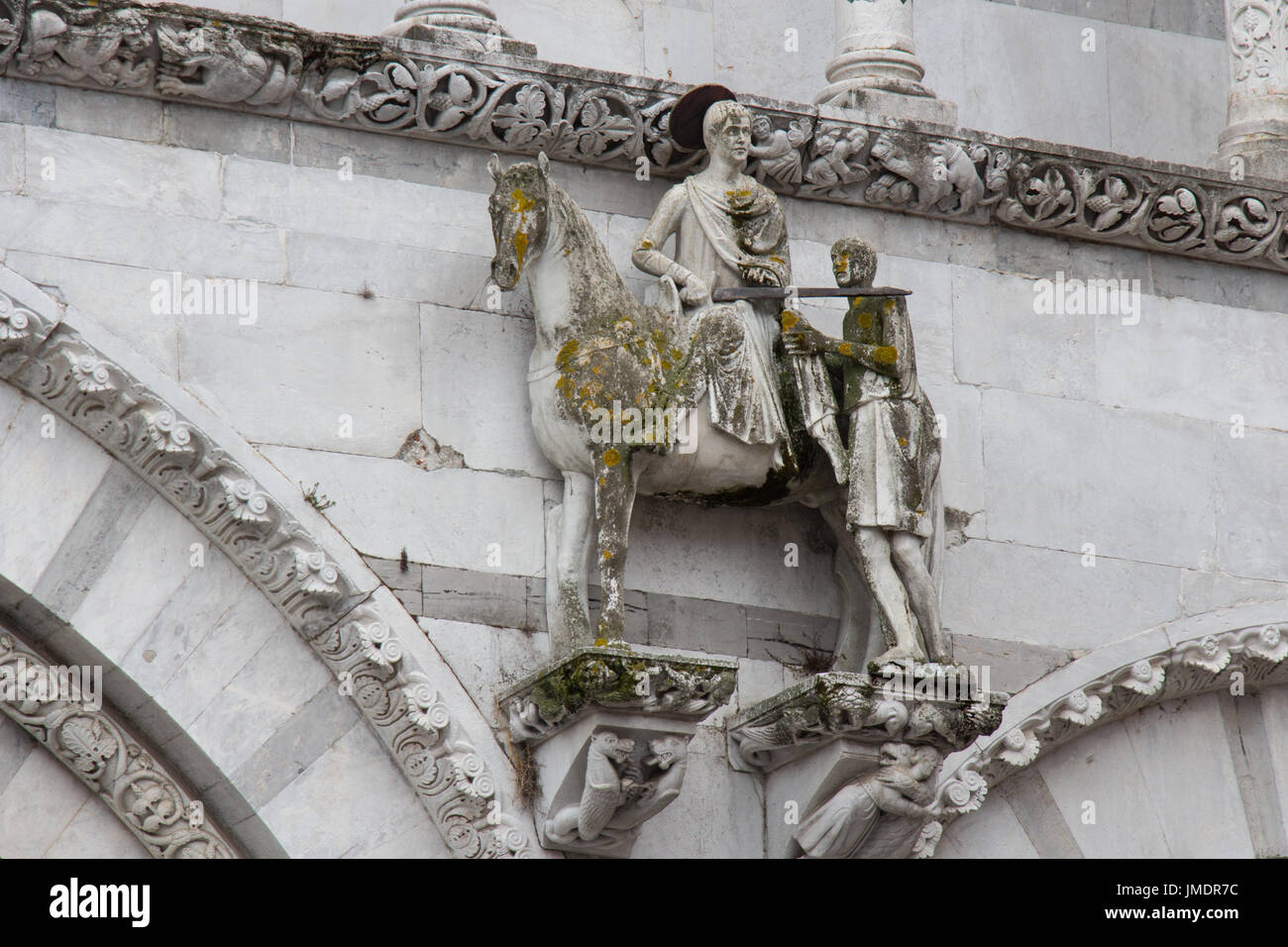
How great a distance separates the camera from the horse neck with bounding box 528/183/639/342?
841 centimetres

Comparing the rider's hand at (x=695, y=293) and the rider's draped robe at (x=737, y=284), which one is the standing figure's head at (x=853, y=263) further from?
the rider's hand at (x=695, y=293)

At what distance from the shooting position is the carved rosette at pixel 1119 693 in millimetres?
8609

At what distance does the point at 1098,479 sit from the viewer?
362 inches

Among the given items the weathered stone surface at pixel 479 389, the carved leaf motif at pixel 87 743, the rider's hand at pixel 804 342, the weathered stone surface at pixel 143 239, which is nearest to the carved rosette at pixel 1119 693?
the rider's hand at pixel 804 342

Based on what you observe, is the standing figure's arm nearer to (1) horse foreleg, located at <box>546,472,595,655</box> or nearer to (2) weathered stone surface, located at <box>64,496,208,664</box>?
(1) horse foreleg, located at <box>546,472,595,655</box>

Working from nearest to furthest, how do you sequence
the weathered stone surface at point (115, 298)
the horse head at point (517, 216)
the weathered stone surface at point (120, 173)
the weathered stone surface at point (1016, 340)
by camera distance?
1. the weathered stone surface at point (115, 298)
2. the weathered stone surface at point (120, 173)
3. the horse head at point (517, 216)
4. the weathered stone surface at point (1016, 340)

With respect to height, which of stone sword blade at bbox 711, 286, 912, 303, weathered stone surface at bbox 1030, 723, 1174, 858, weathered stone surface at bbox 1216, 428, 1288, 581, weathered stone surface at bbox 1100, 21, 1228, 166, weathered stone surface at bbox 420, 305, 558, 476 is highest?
weathered stone surface at bbox 1100, 21, 1228, 166

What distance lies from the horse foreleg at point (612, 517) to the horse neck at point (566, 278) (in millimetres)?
439

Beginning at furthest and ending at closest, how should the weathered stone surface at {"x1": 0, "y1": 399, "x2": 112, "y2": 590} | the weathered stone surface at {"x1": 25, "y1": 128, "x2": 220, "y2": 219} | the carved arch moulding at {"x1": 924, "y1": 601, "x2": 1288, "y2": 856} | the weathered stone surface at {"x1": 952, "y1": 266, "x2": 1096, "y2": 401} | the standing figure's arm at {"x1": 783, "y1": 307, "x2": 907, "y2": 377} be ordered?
1. the weathered stone surface at {"x1": 952, "y1": 266, "x2": 1096, "y2": 401}
2. the carved arch moulding at {"x1": 924, "y1": 601, "x2": 1288, "y2": 856}
3. the standing figure's arm at {"x1": 783, "y1": 307, "x2": 907, "y2": 377}
4. the weathered stone surface at {"x1": 25, "y1": 128, "x2": 220, "y2": 219}
5. the weathered stone surface at {"x1": 0, "y1": 399, "x2": 112, "y2": 590}

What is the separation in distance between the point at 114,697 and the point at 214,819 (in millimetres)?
453

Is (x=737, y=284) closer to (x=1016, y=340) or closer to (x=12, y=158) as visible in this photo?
(x=1016, y=340)

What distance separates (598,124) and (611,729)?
1964mm

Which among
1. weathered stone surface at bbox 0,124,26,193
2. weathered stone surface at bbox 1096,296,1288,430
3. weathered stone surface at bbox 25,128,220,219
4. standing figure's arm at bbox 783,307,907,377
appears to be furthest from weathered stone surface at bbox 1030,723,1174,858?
weathered stone surface at bbox 0,124,26,193

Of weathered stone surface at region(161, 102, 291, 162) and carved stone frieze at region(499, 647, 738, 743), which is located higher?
weathered stone surface at region(161, 102, 291, 162)
